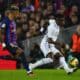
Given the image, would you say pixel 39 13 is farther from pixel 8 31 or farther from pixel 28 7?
pixel 8 31

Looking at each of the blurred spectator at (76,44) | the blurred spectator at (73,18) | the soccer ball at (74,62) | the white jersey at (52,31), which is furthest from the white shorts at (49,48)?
the blurred spectator at (73,18)

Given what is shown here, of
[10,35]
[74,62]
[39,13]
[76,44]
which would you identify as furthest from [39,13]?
[10,35]

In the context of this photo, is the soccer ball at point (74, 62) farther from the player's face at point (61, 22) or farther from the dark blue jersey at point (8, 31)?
the dark blue jersey at point (8, 31)

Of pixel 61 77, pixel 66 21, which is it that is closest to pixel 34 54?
pixel 66 21

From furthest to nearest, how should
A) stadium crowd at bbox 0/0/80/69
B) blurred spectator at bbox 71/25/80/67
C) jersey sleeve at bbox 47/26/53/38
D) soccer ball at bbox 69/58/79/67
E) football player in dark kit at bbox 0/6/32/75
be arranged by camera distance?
stadium crowd at bbox 0/0/80/69
blurred spectator at bbox 71/25/80/67
soccer ball at bbox 69/58/79/67
jersey sleeve at bbox 47/26/53/38
football player in dark kit at bbox 0/6/32/75

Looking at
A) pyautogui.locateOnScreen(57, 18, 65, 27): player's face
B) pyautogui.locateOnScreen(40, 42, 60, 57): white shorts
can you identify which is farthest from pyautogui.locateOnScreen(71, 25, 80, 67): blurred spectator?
pyautogui.locateOnScreen(40, 42, 60, 57): white shorts

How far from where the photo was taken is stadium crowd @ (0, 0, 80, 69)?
56.4 ft

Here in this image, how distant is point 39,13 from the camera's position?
59.2ft

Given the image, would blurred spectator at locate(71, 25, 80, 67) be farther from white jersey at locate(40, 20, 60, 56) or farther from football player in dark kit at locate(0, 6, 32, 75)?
football player in dark kit at locate(0, 6, 32, 75)

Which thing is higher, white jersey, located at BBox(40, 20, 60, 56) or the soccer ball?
white jersey, located at BBox(40, 20, 60, 56)

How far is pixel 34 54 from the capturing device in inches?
648

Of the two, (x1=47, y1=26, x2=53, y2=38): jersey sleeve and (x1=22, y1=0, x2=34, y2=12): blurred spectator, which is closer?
(x1=47, y1=26, x2=53, y2=38): jersey sleeve

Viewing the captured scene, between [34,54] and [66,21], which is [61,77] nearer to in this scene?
[34,54]

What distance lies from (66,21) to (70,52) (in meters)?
1.88
